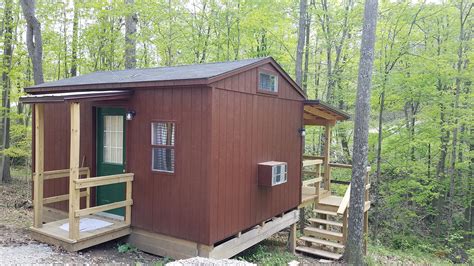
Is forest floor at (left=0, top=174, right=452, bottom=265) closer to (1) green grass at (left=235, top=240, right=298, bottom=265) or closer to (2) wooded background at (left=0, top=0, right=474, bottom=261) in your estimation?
(1) green grass at (left=235, top=240, right=298, bottom=265)

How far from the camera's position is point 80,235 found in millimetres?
5035

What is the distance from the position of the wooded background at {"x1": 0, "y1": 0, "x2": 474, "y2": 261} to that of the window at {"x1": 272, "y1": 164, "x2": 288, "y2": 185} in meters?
5.20

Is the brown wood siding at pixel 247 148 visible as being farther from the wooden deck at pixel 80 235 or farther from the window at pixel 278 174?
the wooden deck at pixel 80 235

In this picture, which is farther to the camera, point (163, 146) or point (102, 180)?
point (163, 146)

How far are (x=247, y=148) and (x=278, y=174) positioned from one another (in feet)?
2.97

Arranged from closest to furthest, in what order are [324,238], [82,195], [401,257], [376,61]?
[82,195] → [324,238] → [401,257] → [376,61]

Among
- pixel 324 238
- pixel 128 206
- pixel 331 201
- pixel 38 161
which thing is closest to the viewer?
pixel 38 161

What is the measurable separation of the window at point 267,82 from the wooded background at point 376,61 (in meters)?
4.38

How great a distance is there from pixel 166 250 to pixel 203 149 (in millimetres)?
1814

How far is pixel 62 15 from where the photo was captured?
13617 millimetres

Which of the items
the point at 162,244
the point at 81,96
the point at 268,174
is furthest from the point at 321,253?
the point at 81,96

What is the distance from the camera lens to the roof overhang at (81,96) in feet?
15.6

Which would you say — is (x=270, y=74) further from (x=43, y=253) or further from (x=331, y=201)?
(x=43, y=253)

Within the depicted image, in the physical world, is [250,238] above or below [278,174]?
below
